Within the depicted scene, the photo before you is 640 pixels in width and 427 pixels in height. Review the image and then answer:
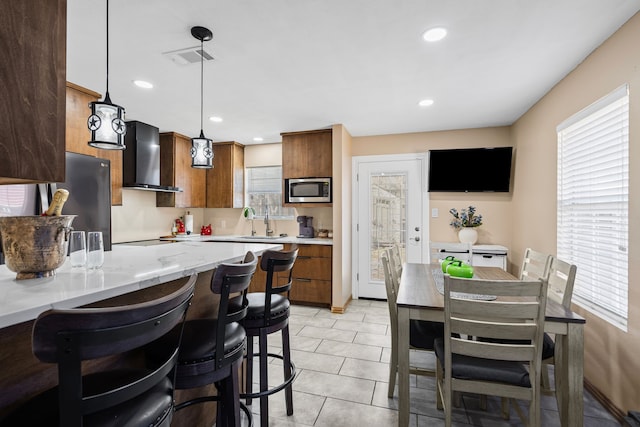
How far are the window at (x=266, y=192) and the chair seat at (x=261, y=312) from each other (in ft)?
10.6

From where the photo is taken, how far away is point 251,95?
3.03m

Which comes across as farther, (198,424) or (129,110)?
(129,110)

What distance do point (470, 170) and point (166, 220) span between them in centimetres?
462

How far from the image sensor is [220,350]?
1192 mm

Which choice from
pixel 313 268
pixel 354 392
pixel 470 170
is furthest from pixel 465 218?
pixel 354 392

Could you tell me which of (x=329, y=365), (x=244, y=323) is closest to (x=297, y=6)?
(x=244, y=323)

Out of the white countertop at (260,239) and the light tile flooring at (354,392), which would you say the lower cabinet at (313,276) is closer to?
the white countertop at (260,239)

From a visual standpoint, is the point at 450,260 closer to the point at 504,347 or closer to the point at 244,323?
the point at 504,347

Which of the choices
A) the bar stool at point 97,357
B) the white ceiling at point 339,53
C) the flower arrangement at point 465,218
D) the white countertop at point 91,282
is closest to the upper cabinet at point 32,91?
the white countertop at point 91,282

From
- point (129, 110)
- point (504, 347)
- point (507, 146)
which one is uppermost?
point (129, 110)

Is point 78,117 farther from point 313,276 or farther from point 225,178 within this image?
point 313,276

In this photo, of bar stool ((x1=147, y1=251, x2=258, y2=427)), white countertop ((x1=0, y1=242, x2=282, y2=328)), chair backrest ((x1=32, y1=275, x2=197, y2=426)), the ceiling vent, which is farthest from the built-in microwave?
chair backrest ((x1=32, y1=275, x2=197, y2=426))

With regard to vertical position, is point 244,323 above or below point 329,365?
above

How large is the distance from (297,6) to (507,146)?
3438 mm
